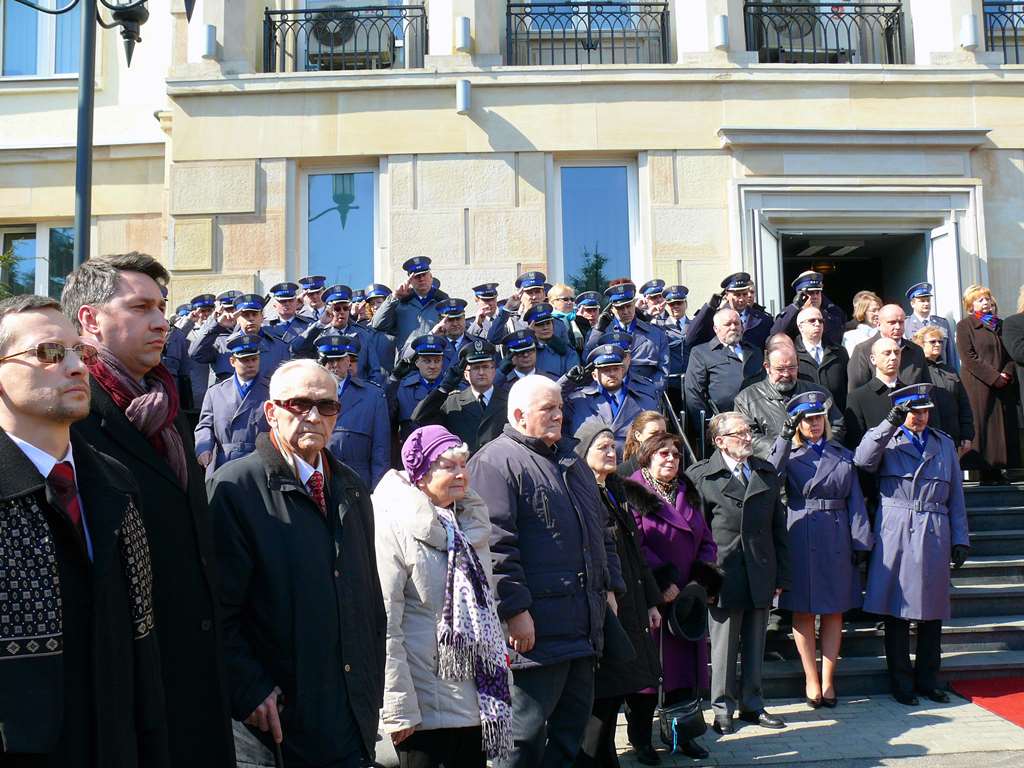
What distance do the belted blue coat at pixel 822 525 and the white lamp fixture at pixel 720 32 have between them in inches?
305

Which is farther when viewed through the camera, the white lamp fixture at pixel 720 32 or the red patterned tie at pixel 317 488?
the white lamp fixture at pixel 720 32

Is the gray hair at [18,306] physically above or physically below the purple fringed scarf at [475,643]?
above

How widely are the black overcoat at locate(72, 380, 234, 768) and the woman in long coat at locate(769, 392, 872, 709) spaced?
4.72 metres

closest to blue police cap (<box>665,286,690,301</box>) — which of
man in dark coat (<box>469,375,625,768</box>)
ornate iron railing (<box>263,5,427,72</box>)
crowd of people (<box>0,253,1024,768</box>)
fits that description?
crowd of people (<box>0,253,1024,768</box>)

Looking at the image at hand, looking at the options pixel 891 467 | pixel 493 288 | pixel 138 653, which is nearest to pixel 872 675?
pixel 891 467

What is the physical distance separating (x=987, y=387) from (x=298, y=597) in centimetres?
842

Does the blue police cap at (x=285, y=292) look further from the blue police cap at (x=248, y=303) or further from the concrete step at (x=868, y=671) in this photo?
the concrete step at (x=868, y=671)

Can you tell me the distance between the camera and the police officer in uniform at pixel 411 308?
32.3ft

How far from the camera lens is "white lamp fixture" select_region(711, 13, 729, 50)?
1342cm

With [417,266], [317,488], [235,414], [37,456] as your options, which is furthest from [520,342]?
[37,456]

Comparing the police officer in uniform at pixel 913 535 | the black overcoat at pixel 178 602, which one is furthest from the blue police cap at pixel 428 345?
the black overcoat at pixel 178 602

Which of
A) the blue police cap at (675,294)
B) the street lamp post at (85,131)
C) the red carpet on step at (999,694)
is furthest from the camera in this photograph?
the blue police cap at (675,294)

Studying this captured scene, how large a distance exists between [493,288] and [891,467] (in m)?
4.31

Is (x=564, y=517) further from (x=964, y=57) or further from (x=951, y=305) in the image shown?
(x=964, y=57)
